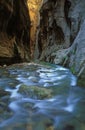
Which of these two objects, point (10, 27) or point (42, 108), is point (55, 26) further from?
point (42, 108)

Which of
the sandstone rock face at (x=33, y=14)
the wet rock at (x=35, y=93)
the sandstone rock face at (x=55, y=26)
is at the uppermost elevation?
the wet rock at (x=35, y=93)

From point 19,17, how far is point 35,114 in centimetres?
1969

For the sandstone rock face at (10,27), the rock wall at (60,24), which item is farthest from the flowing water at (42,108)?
the sandstone rock face at (10,27)

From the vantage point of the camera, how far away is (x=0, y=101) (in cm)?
→ 373

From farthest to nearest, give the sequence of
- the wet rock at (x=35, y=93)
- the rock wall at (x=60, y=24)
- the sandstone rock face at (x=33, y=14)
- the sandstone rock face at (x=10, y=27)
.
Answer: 1. the sandstone rock face at (x=33, y=14)
2. the sandstone rock face at (x=10, y=27)
3. the rock wall at (x=60, y=24)
4. the wet rock at (x=35, y=93)

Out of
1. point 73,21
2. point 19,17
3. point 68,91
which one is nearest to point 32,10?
point 19,17

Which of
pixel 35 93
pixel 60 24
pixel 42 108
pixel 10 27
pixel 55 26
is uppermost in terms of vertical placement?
pixel 42 108

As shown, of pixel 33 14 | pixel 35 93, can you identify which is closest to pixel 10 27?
pixel 35 93

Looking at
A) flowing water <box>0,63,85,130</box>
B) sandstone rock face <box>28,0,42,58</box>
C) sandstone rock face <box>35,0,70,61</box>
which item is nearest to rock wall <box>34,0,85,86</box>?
sandstone rock face <box>35,0,70,61</box>

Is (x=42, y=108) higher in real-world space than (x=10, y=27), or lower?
higher

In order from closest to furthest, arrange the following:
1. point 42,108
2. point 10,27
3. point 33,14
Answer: point 42,108 → point 10,27 → point 33,14

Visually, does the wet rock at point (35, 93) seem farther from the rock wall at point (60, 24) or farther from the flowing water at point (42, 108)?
the rock wall at point (60, 24)

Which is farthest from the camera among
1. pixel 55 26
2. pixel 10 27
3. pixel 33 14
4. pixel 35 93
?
pixel 33 14

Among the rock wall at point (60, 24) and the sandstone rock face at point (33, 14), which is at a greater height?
Answer: the rock wall at point (60, 24)
